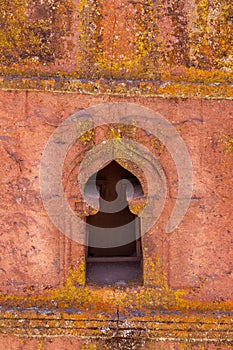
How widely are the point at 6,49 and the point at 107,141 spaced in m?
0.99

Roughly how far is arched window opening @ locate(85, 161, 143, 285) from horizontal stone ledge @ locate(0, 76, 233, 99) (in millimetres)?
718

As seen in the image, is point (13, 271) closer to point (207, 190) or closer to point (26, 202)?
point (26, 202)

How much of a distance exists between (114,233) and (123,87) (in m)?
1.45

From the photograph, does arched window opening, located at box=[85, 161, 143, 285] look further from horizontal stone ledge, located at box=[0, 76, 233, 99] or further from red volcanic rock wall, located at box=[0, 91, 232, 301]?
horizontal stone ledge, located at box=[0, 76, 233, 99]

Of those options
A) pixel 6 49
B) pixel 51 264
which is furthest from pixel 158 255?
pixel 6 49

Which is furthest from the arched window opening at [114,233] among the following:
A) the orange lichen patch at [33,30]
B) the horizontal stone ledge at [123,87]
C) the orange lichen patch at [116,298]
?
the orange lichen patch at [33,30]

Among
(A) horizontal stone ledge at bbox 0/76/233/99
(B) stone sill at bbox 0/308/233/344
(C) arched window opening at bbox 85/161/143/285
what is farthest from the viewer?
(C) arched window opening at bbox 85/161/143/285

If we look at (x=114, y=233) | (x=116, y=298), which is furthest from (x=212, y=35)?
(x=116, y=298)

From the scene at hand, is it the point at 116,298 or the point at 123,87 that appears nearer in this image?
the point at 123,87

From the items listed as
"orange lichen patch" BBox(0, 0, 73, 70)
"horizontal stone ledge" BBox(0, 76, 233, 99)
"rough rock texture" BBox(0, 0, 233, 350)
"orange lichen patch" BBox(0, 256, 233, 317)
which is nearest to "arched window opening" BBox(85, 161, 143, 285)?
"orange lichen patch" BBox(0, 256, 233, 317)

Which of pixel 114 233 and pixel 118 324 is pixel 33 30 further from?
pixel 118 324

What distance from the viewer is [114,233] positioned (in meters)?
3.90

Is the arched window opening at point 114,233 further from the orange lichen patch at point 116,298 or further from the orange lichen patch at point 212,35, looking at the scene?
the orange lichen patch at point 212,35

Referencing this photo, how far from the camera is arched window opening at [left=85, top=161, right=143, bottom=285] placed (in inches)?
134
